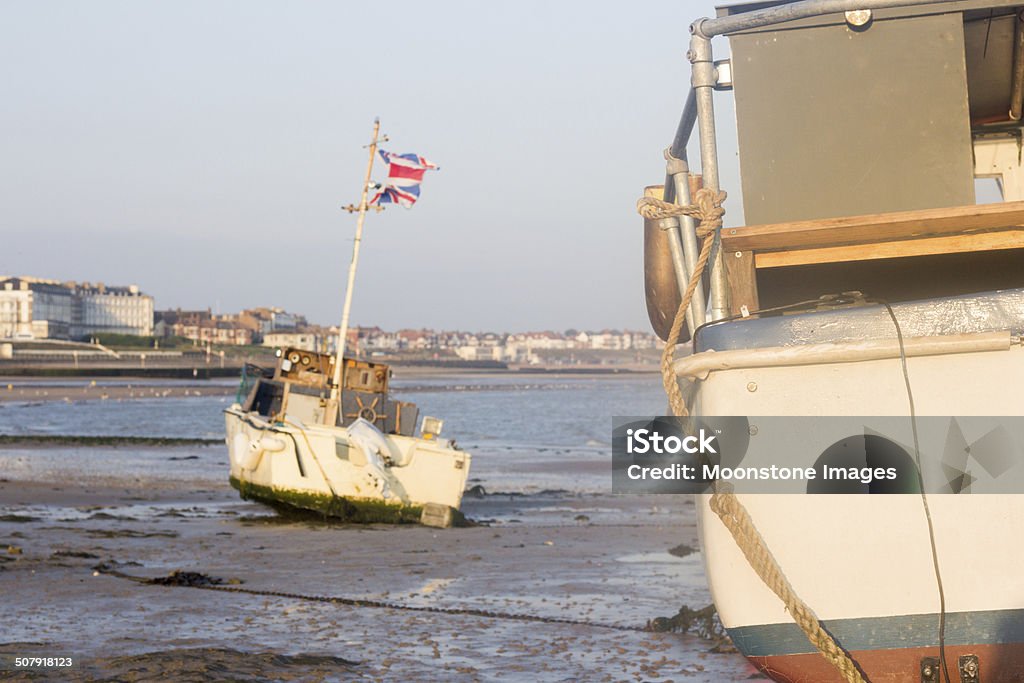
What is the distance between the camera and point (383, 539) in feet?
51.1

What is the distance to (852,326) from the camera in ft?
15.7

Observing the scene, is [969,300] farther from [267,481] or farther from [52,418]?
[52,418]

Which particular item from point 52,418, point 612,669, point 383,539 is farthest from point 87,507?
point 52,418

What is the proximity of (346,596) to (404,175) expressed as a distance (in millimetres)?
9535

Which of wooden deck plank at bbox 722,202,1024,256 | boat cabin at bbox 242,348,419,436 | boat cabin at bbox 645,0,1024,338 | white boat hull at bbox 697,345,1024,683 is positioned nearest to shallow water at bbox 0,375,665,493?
boat cabin at bbox 242,348,419,436

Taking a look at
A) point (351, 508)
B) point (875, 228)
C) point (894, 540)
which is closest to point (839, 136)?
point (875, 228)

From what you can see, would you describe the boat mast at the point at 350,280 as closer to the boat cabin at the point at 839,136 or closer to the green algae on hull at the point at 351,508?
the green algae on hull at the point at 351,508

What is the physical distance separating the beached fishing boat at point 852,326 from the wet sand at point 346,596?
3243 mm

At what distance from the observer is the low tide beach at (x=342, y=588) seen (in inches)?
324

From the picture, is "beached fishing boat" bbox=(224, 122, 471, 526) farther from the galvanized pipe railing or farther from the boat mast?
the galvanized pipe railing

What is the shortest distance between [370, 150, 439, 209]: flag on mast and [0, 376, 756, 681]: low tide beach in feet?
17.6

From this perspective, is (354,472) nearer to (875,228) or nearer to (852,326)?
(875,228)

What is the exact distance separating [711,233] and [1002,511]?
1.61m

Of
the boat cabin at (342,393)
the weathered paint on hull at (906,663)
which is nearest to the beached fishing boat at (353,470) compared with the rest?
the boat cabin at (342,393)
